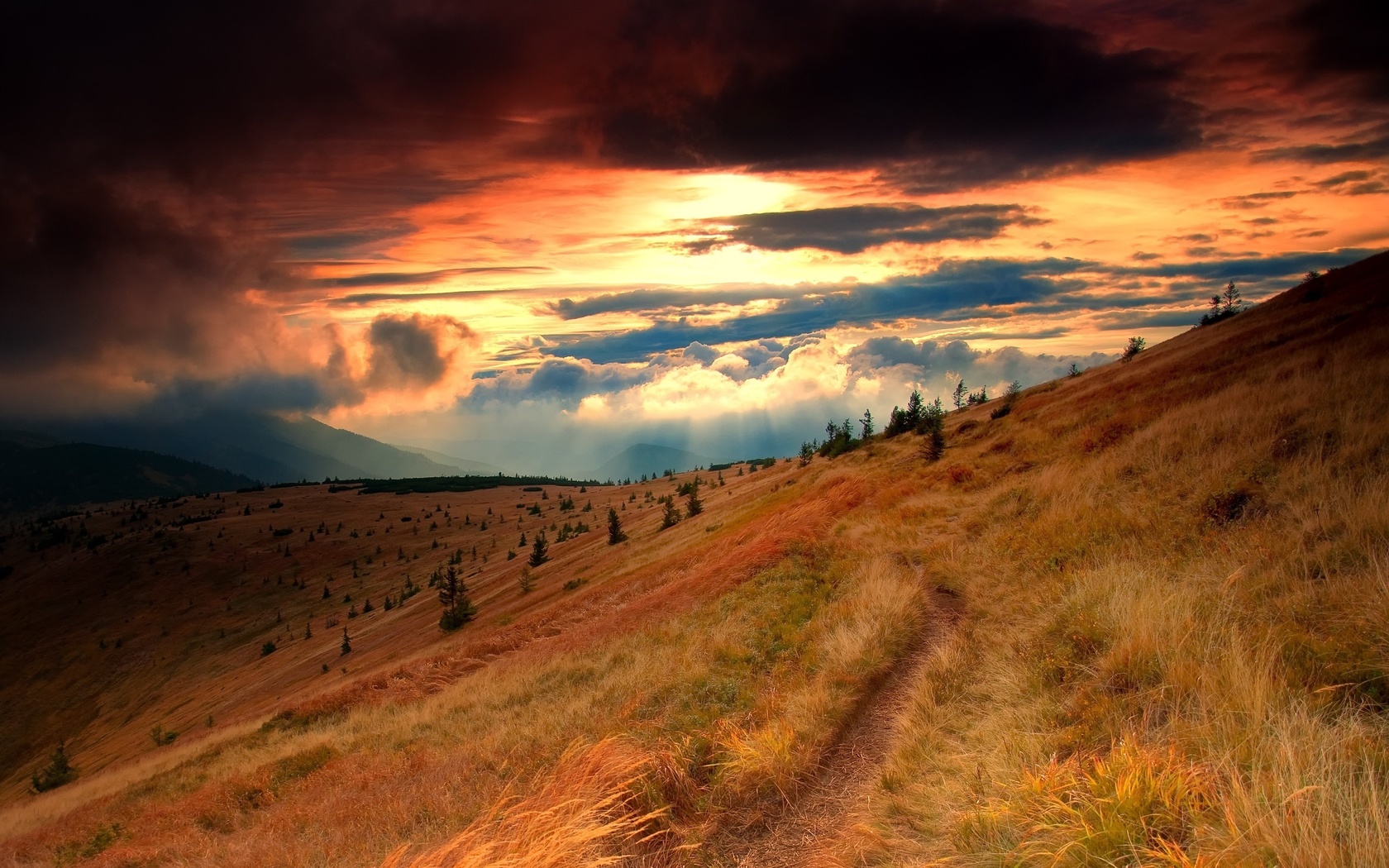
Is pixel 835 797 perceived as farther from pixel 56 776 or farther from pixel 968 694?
pixel 56 776

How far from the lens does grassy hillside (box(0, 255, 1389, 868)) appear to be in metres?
4.76

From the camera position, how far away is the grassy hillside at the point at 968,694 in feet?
15.6

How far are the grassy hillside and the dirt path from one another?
0.15ft

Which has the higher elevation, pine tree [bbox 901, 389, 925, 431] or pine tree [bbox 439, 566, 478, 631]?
pine tree [bbox 901, 389, 925, 431]

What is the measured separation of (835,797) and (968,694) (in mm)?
2561

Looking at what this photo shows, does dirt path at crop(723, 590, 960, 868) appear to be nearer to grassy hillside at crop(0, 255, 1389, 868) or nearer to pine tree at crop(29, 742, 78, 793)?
grassy hillside at crop(0, 255, 1389, 868)

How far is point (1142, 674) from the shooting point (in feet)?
20.7

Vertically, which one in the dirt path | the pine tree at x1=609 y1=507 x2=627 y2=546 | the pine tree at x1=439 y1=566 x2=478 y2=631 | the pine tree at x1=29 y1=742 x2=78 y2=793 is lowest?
the pine tree at x1=29 y1=742 x2=78 y2=793

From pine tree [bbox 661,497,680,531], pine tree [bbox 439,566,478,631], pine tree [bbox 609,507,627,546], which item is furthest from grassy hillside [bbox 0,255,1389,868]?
pine tree [bbox 609,507,627,546]

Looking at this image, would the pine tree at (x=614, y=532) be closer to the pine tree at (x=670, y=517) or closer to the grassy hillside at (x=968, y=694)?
the pine tree at (x=670, y=517)

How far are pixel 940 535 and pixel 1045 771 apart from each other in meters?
11.9

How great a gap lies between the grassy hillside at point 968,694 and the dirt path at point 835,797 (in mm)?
45

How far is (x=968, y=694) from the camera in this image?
26.0 ft

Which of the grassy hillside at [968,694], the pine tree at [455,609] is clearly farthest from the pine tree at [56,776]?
the grassy hillside at [968,694]
